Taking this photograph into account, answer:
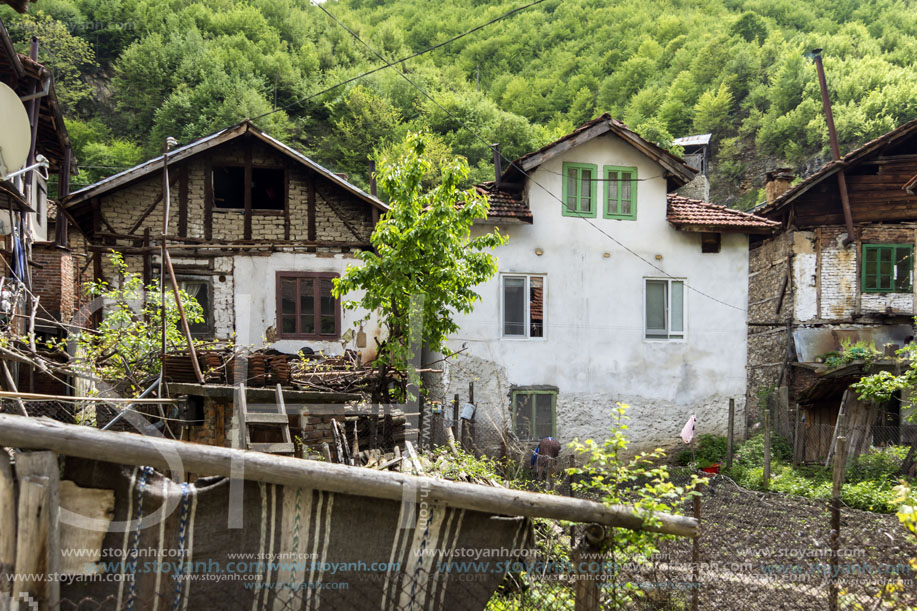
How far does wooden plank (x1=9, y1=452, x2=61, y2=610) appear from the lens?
2.18m

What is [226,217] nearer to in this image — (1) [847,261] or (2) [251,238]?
(2) [251,238]

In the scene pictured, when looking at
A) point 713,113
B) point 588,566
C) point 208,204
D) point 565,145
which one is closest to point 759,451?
point 565,145

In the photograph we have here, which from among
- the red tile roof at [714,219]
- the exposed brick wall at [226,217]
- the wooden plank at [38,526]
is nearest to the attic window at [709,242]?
the red tile roof at [714,219]

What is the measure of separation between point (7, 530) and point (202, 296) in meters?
13.2

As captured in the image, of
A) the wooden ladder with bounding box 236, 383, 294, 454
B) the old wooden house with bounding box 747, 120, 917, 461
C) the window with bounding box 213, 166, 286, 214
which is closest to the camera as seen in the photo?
the wooden ladder with bounding box 236, 383, 294, 454

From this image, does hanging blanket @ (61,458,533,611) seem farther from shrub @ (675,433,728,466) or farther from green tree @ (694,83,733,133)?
green tree @ (694,83,733,133)

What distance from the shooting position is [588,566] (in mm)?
2834

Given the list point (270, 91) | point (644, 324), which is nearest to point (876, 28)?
point (270, 91)

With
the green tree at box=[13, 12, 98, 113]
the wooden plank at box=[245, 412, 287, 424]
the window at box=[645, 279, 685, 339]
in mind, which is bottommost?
the wooden plank at box=[245, 412, 287, 424]

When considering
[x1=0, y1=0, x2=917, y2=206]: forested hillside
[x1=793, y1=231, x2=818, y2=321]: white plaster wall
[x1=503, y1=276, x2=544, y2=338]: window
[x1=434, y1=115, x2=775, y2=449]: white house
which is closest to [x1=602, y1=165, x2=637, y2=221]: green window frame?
[x1=434, y1=115, x2=775, y2=449]: white house

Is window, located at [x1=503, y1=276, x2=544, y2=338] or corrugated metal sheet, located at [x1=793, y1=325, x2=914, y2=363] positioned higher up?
window, located at [x1=503, y1=276, x2=544, y2=338]

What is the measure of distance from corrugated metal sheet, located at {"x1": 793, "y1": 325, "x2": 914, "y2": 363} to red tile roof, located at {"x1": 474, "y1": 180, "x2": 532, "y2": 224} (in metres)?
8.52

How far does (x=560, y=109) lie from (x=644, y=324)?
35.7 meters

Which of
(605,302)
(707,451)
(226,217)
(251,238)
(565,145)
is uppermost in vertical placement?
(565,145)
